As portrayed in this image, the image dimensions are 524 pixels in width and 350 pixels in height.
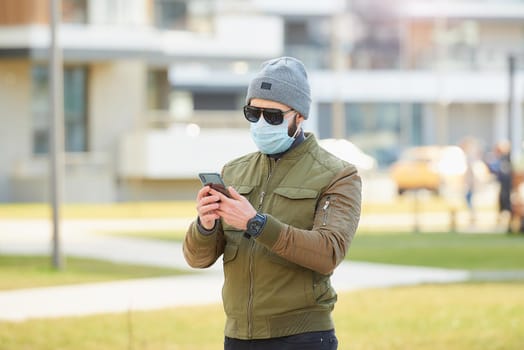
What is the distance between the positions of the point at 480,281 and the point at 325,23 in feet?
192

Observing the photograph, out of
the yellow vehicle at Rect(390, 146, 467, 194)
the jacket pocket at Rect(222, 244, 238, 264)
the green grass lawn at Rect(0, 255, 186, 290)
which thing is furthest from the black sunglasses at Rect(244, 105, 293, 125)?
the yellow vehicle at Rect(390, 146, 467, 194)

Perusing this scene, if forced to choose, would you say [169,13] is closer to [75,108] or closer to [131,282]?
[75,108]

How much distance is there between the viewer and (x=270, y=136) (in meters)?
5.52

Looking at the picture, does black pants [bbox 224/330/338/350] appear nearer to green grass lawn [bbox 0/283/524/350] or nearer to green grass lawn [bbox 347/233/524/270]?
green grass lawn [bbox 0/283/524/350]

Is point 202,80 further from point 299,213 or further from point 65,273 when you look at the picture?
point 299,213

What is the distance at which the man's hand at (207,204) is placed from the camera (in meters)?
5.27

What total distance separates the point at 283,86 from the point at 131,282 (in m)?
12.6

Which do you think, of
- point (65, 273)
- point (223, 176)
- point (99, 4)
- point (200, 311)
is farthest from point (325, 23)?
point (223, 176)

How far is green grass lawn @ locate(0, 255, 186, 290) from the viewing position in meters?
17.8

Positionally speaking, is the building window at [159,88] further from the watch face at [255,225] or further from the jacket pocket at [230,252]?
the watch face at [255,225]

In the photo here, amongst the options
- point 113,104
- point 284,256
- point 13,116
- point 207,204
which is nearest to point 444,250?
point 284,256

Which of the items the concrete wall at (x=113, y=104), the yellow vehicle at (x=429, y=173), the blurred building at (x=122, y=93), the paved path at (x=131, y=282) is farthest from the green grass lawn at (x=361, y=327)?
the yellow vehicle at (x=429, y=173)

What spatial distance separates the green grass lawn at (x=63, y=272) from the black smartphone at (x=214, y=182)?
38.9 feet

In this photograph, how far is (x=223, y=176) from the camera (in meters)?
5.79
